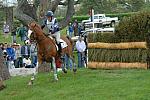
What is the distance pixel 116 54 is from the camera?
2041cm

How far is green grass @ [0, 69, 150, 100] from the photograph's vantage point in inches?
480

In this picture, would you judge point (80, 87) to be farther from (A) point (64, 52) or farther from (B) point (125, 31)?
(B) point (125, 31)

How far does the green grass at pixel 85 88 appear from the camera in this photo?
12195 millimetres

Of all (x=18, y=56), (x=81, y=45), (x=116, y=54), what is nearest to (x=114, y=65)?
(x=116, y=54)

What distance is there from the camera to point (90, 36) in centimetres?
2159

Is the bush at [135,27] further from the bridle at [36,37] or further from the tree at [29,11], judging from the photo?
the bridle at [36,37]

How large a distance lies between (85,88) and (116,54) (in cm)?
712

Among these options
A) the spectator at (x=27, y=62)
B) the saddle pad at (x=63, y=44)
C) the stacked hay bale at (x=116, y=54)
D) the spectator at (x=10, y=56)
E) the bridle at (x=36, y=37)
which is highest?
the bridle at (x=36, y=37)

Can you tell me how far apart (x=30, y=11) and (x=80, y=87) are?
24.4 ft

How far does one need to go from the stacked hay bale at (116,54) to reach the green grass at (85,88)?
2.73 metres

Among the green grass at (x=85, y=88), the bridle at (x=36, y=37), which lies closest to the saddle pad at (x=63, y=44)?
the green grass at (x=85, y=88)

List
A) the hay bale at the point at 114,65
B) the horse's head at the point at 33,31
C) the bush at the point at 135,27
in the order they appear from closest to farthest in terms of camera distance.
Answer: the horse's head at the point at 33,31 → the hay bale at the point at 114,65 → the bush at the point at 135,27

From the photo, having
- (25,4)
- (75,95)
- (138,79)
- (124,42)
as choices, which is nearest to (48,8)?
(25,4)

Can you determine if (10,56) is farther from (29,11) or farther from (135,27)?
(135,27)
